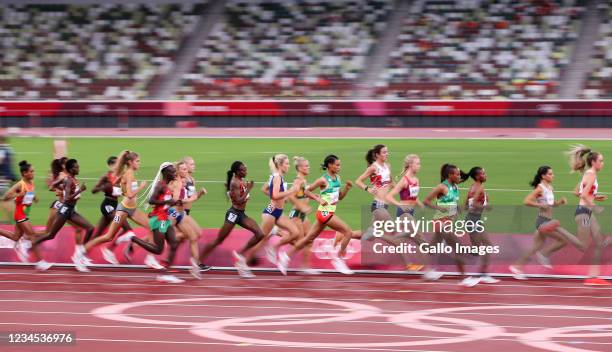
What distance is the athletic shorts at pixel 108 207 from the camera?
15734mm

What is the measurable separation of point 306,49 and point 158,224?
1284 inches

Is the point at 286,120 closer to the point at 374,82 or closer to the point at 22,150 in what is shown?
the point at 374,82

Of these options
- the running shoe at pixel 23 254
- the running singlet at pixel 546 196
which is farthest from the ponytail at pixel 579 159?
the running shoe at pixel 23 254

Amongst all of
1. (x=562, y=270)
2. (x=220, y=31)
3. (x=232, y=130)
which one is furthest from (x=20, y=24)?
(x=562, y=270)

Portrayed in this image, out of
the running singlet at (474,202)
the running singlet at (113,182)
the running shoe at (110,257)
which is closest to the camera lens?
the running singlet at (474,202)

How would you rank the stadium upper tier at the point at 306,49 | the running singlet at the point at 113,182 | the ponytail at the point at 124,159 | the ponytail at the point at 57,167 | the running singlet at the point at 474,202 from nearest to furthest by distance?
the running singlet at the point at 474,202 → the ponytail at the point at 124,159 → the running singlet at the point at 113,182 → the ponytail at the point at 57,167 → the stadium upper tier at the point at 306,49

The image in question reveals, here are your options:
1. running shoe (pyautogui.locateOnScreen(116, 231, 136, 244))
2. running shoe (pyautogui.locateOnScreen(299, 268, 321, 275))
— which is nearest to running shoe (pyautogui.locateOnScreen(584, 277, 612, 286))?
running shoe (pyautogui.locateOnScreen(299, 268, 321, 275))

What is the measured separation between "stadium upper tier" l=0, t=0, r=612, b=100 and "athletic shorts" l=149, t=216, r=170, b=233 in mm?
27194

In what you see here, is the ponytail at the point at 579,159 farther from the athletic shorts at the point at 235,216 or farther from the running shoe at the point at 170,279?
the running shoe at the point at 170,279

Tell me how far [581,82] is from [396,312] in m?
29.8

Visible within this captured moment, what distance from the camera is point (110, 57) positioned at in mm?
48344

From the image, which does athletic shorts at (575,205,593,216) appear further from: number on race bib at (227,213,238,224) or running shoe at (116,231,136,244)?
running shoe at (116,231,136,244)

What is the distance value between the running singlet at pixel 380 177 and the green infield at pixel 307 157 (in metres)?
5.31

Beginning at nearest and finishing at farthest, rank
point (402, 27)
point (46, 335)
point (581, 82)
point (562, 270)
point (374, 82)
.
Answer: point (46, 335), point (562, 270), point (581, 82), point (374, 82), point (402, 27)
